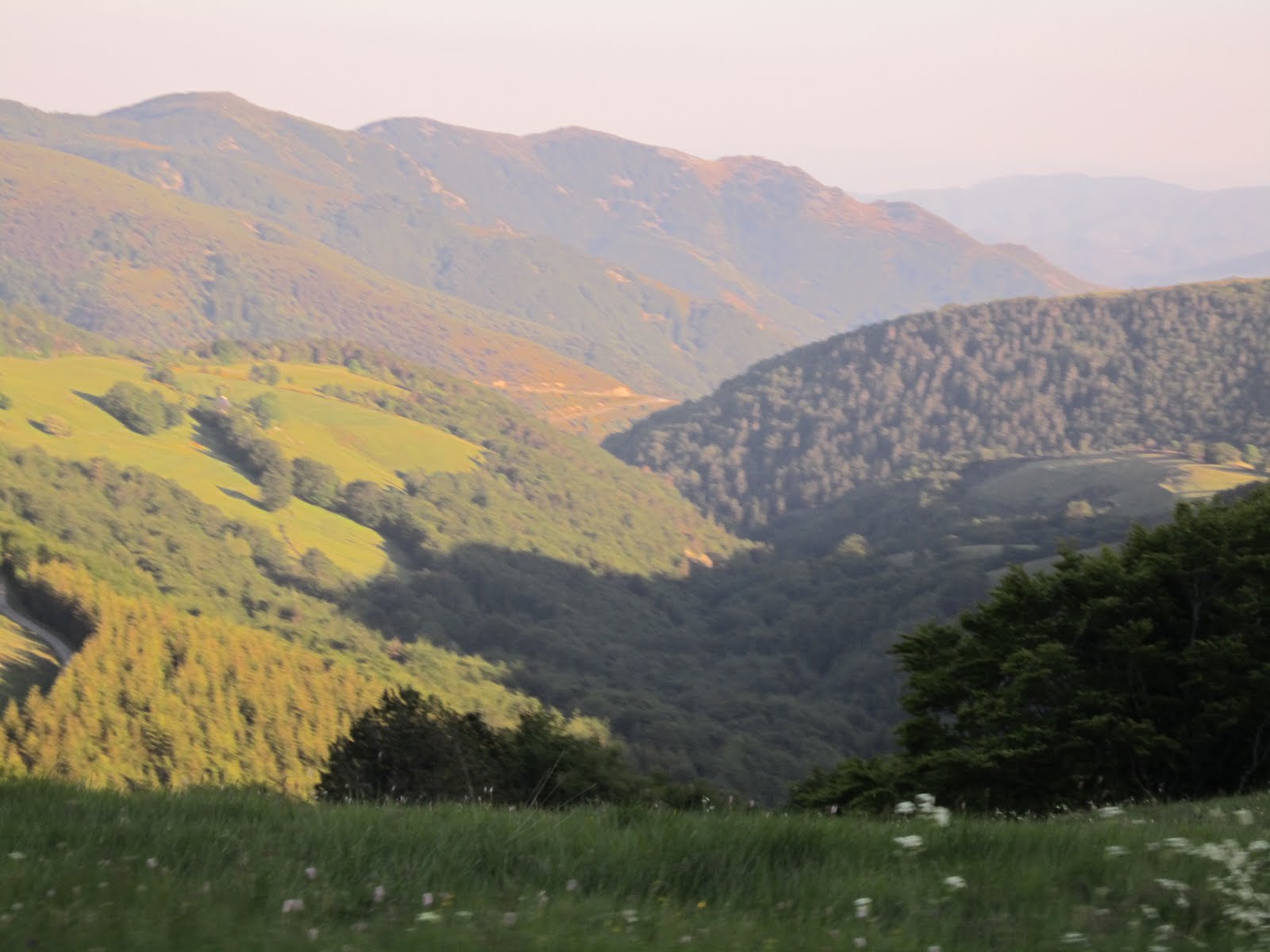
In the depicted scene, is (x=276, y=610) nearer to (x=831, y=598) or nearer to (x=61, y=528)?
(x=61, y=528)

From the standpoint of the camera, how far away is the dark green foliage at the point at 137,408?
12700 cm

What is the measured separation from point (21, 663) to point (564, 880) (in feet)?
161

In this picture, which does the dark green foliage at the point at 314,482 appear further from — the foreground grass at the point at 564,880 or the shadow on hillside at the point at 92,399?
the foreground grass at the point at 564,880

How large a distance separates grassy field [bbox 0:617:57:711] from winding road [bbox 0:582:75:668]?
423mm

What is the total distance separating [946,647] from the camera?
68.2 feet

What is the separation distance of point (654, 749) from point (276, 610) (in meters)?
35.2

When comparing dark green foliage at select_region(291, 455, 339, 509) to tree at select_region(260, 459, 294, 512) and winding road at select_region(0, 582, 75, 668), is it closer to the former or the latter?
tree at select_region(260, 459, 294, 512)

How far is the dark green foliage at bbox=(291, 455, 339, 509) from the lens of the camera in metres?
129

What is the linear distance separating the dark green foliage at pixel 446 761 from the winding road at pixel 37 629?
3459 cm

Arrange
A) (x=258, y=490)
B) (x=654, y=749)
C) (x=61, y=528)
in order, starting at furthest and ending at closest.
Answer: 1. (x=258, y=490)
2. (x=61, y=528)
3. (x=654, y=749)

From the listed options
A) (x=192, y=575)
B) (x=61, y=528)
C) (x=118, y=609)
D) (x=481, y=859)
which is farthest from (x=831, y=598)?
(x=481, y=859)

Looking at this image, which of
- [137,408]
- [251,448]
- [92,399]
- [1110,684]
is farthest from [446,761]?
[92,399]

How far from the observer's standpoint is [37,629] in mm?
54906

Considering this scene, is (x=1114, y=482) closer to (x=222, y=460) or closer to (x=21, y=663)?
(x=222, y=460)
